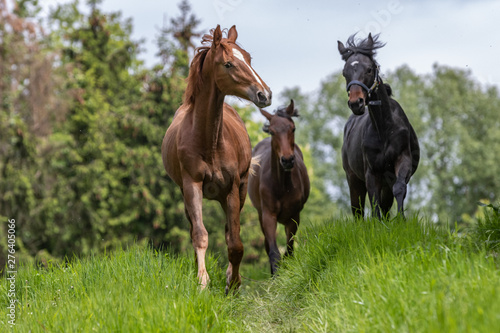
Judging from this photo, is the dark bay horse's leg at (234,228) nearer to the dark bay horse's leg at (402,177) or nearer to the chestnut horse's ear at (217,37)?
the chestnut horse's ear at (217,37)

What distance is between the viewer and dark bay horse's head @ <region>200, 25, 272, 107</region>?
559 cm

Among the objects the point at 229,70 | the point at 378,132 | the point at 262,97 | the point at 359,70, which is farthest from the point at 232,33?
the point at 378,132

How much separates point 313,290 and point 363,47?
136 inches

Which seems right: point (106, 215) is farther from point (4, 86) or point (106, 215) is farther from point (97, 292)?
point (97, 292)

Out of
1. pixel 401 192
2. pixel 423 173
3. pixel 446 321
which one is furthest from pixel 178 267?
pixel 423 173

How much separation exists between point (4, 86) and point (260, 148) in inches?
517

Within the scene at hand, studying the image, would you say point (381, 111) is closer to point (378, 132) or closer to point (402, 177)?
point (378, 132)

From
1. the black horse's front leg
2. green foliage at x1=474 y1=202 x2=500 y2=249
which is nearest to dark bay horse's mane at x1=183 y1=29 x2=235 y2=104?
the black horse's front leg

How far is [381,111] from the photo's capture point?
7352mm

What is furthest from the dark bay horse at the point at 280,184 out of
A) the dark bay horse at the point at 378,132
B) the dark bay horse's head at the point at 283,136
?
the dark bay horse at the point at 378,132

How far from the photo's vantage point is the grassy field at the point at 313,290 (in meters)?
3.50

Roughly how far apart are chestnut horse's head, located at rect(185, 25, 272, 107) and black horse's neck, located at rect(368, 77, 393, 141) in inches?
84.5

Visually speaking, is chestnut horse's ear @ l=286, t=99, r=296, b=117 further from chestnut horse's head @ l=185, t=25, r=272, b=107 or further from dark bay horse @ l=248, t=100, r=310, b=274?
chestnut horse's head @ l=185, t=25, r=272, b=107

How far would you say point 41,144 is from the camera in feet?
67.5
